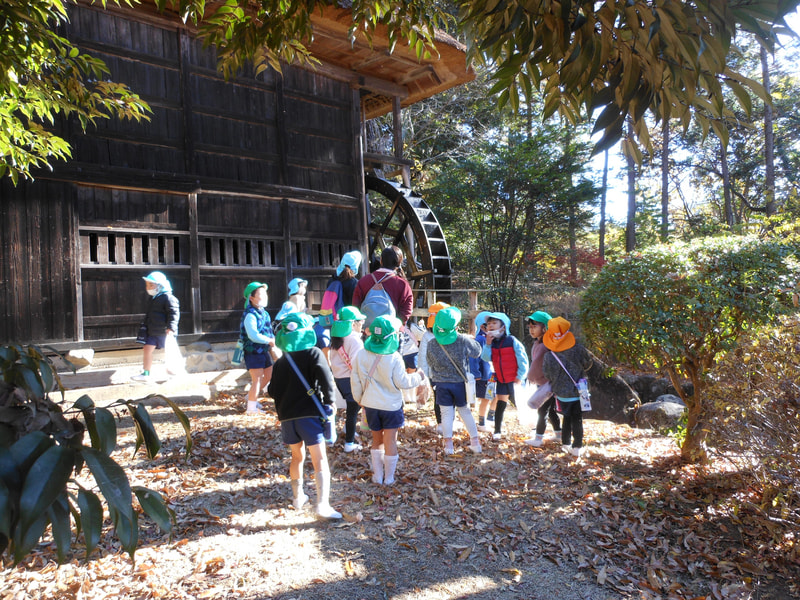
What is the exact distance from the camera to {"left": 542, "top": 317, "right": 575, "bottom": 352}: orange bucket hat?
5551 mm

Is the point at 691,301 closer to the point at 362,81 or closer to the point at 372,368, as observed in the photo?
the point at 372,368

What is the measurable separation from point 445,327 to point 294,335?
1825 millimetres

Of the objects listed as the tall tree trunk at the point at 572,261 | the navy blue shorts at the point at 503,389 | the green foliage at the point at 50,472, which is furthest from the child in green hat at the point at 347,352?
the tall tree trunk at the point at 572,261

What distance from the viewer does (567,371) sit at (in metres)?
5.45

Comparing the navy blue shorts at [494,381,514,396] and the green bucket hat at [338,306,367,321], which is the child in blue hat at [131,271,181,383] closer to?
the green bucket hat at [338,306,367,321]

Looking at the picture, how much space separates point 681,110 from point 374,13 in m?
2.25

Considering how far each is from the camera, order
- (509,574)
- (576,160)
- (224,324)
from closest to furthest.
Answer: (509,574) → (224,324) → (576,160)

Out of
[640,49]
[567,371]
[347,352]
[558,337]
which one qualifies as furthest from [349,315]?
[640,49]

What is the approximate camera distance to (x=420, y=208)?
12336mm

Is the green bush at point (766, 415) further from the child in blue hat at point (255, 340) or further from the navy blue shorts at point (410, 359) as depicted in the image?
the child in blue hat at point (255, 340)

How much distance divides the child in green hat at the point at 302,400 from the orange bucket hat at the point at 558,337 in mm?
2642

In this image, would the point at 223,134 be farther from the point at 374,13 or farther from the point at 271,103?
the point at 374,13

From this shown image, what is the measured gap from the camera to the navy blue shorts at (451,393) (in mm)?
5355

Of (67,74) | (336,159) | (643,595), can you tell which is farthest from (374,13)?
(336,159)
